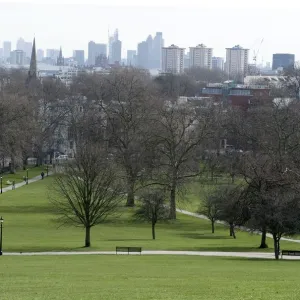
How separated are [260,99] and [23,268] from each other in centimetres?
9344

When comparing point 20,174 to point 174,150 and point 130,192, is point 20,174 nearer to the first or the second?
point 130,192

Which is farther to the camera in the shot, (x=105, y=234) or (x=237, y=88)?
(x=237, y=88)

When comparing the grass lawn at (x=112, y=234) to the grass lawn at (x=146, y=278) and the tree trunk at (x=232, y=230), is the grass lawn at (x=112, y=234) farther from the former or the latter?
the grass lawn at (x=146, y=278)

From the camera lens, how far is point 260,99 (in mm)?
124750

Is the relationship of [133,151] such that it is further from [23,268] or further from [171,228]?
[23,268]

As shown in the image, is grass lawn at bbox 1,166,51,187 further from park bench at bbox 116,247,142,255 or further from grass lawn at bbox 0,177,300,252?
park bench at bbox 116,247,142,255

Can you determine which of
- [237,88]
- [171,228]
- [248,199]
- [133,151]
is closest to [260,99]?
[237,88]

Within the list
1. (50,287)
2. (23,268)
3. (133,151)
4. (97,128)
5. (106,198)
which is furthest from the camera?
(97,128)

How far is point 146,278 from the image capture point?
30.2m

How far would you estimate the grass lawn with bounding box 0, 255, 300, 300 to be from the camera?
24.9 m

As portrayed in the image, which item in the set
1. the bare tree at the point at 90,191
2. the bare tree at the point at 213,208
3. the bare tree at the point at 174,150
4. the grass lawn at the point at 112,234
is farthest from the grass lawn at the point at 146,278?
the bare tree at the point at 174,150

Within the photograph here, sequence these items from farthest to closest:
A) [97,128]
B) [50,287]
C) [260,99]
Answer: [260,99], [97,128], [50,287]

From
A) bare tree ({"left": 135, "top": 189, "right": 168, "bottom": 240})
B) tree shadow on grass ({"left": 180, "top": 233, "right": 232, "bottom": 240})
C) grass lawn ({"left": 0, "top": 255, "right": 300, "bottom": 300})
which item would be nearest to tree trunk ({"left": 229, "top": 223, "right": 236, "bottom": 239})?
tree shadow on grass ({"left": 180, "top": 233, "right": 232, "bottom": 240})

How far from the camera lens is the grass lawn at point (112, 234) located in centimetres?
4588
